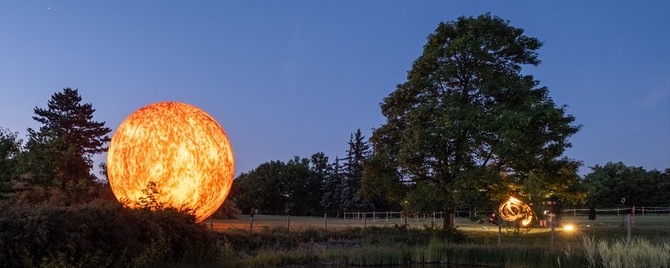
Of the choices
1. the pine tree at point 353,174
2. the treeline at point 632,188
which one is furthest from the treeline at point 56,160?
the treeline at point 632,188

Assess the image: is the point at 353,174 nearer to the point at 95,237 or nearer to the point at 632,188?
the point at 632,188

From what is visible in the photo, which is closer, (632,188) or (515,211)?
(515,211)

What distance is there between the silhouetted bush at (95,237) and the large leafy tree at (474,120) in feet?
44.4

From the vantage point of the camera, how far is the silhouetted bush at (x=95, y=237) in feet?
39.3

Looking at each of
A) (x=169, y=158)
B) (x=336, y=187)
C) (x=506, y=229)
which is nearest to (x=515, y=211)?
(x=506, y=229)

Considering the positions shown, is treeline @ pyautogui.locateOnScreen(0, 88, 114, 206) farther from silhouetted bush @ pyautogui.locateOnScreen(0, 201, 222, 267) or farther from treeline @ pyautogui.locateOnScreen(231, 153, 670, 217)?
treeline @ pyautogui.locateOnScreen(231, 153, 670, 217)

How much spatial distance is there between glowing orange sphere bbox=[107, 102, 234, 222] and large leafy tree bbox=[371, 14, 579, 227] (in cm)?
1004

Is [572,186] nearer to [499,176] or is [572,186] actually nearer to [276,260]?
[499,176]

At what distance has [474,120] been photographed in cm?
2752

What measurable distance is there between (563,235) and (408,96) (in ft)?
33.3

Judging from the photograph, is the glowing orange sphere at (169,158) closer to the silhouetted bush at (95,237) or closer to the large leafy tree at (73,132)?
the silhouetted bush at (95,237)

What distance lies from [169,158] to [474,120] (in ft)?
46.2

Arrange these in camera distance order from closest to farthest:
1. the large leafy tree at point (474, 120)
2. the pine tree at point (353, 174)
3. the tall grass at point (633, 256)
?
the tall grass at point (633, 256), the large leafy tree at point (474, 120), the pine tree at point (353, 174)

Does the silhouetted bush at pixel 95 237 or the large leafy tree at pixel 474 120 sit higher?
the large leafy tree at pixel 474 120
